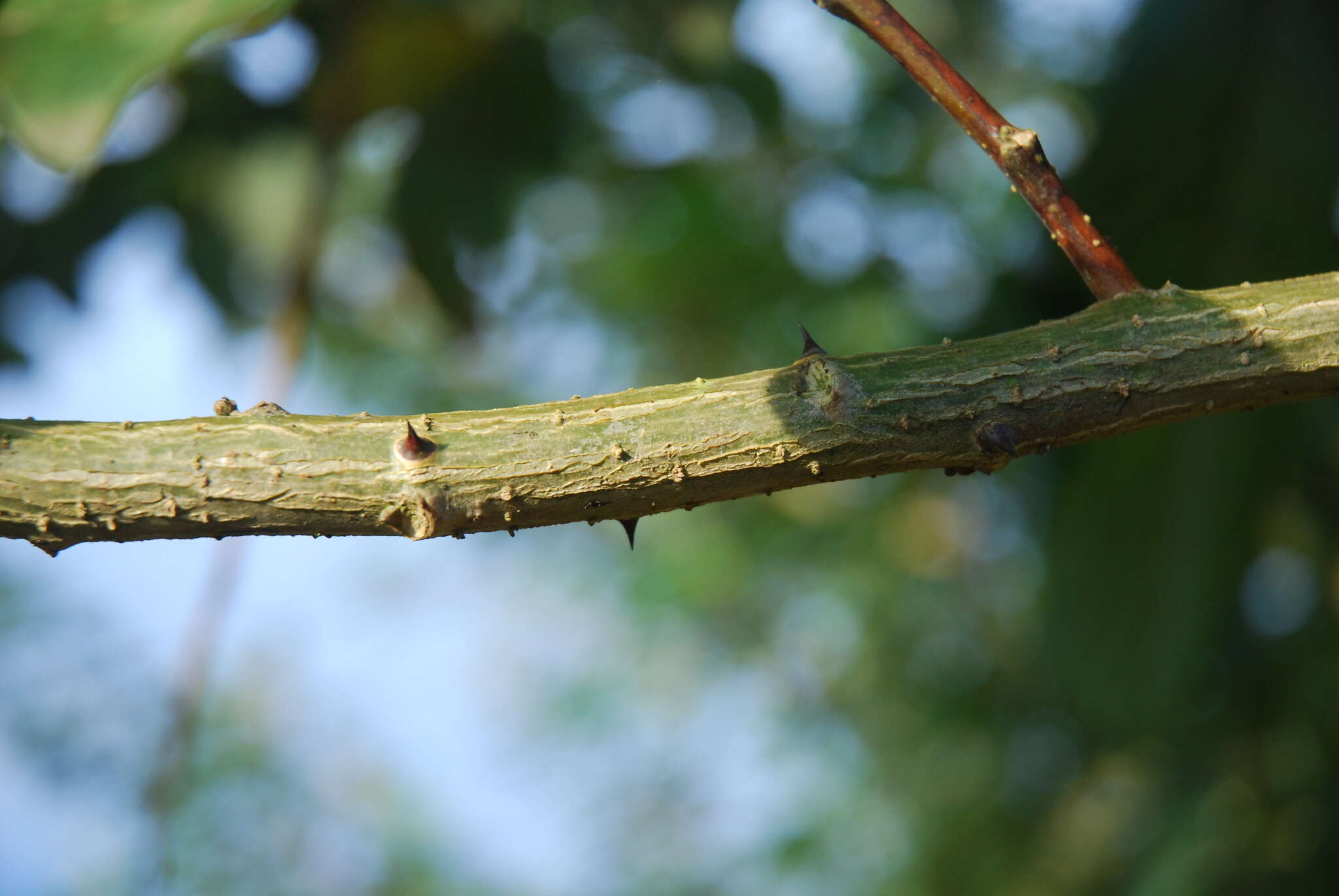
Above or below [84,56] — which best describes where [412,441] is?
below

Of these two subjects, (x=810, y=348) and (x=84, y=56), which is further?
(x=84, y=56)

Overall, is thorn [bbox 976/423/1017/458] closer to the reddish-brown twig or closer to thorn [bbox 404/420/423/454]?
the reddish-brown twig

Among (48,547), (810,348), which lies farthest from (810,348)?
(48,547)

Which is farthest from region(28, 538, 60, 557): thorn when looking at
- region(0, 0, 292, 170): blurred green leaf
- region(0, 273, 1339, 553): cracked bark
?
region(0, 0, 292, 170): blurred green leaf

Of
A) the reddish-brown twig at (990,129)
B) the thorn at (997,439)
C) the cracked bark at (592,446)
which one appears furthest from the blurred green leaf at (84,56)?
the thorn at (997,439)

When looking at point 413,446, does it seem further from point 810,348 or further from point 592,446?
point 810,348

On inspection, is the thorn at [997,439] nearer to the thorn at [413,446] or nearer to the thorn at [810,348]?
the thorn at [810,348]

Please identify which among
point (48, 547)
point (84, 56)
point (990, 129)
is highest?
point (84, 56)
